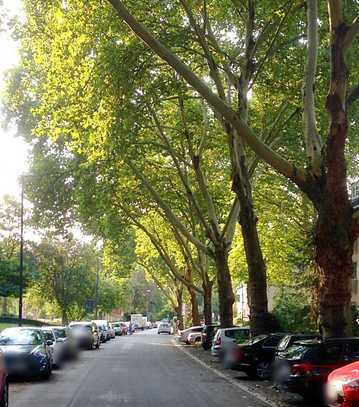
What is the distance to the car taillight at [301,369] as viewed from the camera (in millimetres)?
13203

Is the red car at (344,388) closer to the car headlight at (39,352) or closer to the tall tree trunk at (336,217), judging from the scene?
the tall tree trunk at (336,217)

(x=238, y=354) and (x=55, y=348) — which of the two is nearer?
(x=238, y=354)

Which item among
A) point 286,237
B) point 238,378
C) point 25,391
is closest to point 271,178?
point 286,237

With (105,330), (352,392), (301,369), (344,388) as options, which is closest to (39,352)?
(301,369)

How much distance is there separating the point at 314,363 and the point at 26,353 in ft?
25.9

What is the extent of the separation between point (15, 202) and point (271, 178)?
25.6 metres

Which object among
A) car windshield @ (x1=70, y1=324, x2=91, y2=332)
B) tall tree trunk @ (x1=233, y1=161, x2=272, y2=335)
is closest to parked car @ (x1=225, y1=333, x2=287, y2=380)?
tall tree trunk @ (x1=233, y1=161, x2=272, y2=335)

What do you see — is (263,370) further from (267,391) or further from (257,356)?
(267,391)

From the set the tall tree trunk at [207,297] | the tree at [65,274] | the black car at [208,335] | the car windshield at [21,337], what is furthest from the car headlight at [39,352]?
the tree at [65,274]

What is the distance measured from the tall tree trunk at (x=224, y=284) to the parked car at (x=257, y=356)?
11.3 m

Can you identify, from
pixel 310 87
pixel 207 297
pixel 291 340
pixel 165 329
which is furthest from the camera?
pixel 165 329

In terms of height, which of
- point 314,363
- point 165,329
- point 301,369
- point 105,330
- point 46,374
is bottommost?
point 46,374

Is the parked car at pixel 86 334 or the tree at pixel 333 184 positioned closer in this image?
the tree at pixel 333 184

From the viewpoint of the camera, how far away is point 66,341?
25422mm
